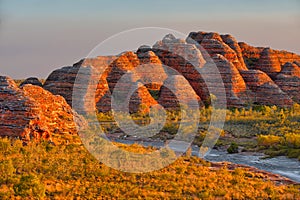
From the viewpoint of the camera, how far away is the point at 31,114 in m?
28.5

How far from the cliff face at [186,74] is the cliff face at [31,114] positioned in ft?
65.4

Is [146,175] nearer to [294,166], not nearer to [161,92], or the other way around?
[294,166]

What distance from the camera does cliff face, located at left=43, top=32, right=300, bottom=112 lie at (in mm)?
57438

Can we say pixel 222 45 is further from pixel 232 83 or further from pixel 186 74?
pixel 232 83

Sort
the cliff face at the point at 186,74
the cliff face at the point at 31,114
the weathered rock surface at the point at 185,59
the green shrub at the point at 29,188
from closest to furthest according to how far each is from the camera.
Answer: the green shrub at the point at 29,188 < the cliff face at the point at 31,114 < the cliff face at the point at 186,74 < the weathered rock surface at the point at 185,59

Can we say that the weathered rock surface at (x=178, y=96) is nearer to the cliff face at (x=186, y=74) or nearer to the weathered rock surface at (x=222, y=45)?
the cliff face at (x=186, y=74)

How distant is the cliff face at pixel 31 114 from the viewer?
93.0 ft

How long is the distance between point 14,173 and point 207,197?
879 centimetres

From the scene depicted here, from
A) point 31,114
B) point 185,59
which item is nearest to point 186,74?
point 185,59

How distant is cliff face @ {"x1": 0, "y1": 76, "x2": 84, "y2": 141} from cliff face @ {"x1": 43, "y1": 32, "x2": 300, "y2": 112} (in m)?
19.9

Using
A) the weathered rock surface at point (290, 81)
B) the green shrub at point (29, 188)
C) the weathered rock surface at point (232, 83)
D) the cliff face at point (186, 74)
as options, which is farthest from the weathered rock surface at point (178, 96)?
the green shrub at point (29, 188)

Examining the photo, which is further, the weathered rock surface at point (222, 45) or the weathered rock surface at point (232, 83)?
the weathered rock surface at point (222, 45)

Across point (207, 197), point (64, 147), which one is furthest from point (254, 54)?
point (207, 197)

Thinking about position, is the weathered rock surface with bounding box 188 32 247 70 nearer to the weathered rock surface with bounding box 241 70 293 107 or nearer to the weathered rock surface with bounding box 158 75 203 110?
the weathered rock surface with bounding box 241 70 293 107
